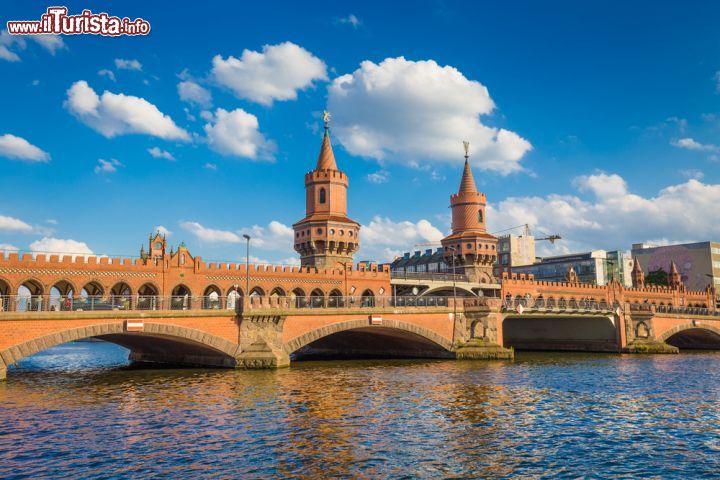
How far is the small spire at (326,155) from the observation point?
80.6 meters

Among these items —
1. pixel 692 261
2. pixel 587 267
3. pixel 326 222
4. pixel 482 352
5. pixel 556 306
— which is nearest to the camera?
pixel 482 352

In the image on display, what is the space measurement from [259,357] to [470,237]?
167ft

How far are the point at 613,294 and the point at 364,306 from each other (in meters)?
63.6

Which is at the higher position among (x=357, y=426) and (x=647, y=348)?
(x=357, y=426)

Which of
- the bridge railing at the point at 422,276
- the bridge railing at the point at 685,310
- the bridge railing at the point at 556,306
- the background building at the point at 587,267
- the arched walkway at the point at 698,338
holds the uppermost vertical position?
the background building at the point at 587,267

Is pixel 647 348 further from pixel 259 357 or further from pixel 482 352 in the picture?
pixel 259 357

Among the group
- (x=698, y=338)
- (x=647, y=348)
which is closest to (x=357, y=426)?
(x=647, y=348)

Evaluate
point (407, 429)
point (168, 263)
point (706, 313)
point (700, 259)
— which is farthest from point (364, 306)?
point (700, 259)

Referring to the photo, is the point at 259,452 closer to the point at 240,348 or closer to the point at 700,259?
the point at 240,348

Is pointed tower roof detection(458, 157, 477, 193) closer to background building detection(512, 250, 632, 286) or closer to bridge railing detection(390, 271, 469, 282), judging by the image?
bridge railing detection(390, 271, 469, 282)

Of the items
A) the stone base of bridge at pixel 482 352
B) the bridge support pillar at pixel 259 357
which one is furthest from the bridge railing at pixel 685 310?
the bridge support pillar at pixel 259 357

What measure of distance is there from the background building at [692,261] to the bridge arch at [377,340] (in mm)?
95508

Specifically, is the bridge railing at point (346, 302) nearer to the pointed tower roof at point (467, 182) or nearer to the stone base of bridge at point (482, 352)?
the stone base of bridge at point (482, 352)

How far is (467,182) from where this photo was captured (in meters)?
93.9
